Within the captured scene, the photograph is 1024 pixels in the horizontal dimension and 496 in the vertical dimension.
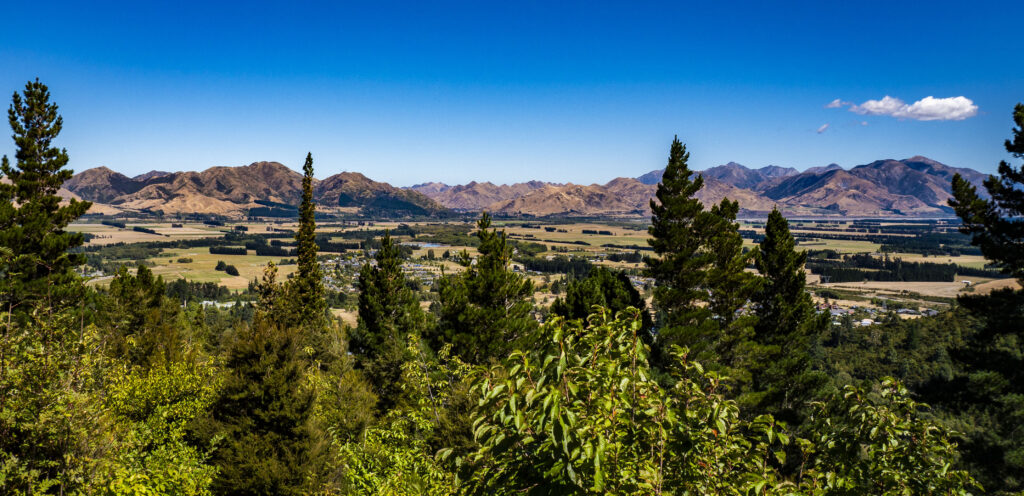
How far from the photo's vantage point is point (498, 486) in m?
4.24

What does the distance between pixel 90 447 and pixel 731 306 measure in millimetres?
26734

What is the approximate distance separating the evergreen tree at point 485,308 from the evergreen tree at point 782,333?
13.1 metres

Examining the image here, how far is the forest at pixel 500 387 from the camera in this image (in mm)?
4539

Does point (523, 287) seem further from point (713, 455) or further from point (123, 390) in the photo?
point (713, 455)

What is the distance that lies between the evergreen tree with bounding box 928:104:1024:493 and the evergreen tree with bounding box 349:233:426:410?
27.7 metres

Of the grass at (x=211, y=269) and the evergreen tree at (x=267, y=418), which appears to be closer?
the evergreen tree at (x=267, y=418)

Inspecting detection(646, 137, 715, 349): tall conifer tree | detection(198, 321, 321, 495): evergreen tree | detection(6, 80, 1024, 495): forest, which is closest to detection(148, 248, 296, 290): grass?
detection(6, 80, 1024, 495): forest

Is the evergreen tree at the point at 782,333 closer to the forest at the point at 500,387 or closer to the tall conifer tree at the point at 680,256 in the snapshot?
the forest at the point at 500,387

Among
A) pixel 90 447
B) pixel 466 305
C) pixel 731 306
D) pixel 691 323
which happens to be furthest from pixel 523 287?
pixel 90 447

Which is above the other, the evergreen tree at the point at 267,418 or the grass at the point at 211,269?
the evergreen tree at the point at 267,418

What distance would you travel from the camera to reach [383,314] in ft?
111

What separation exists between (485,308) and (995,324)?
22346 mm

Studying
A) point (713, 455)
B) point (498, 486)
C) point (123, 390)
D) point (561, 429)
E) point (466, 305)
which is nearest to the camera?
point (561, 429)

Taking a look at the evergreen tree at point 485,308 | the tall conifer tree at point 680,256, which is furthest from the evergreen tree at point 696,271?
the evergreen tree at point 485,308
